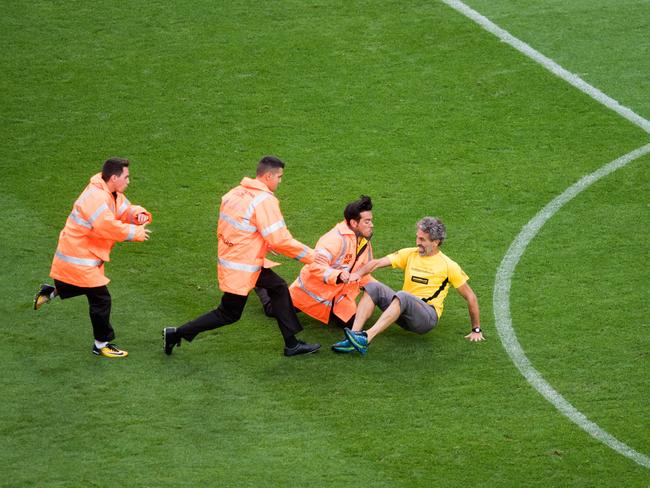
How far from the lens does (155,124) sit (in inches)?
648

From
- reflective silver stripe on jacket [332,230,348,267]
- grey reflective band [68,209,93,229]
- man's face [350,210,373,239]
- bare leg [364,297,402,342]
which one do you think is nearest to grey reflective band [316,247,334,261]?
reflective silver stripe on jacket [332,230,348,267]

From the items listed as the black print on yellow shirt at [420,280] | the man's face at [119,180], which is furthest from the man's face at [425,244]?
the man's face at [119,180]

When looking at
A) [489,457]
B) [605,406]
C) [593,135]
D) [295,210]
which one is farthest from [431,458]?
[593,135]

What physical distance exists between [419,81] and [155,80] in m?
3.82

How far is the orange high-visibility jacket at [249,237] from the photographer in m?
11.2

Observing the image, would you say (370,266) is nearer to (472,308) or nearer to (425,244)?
(425,244)

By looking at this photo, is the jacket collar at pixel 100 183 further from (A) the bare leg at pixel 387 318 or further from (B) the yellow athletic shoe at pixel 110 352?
(A) the bare leg at pixel 387 318

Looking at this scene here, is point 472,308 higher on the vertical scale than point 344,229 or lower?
lower

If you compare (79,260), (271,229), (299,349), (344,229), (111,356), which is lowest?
(111,356)

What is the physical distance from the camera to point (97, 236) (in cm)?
1125

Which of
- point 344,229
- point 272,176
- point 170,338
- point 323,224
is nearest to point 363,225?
point 344,229

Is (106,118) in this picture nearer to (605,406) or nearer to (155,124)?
(155,124)

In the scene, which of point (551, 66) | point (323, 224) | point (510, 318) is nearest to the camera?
point (510, 318)

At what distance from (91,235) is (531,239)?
5245mm
